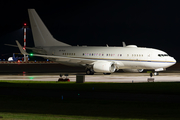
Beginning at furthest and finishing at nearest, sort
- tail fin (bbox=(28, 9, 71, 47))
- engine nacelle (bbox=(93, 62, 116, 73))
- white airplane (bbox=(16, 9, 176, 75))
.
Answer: tail fin (bbox=(28, 9, 71, 47)) → engine nacelle (bbox=(93, 62, 116, 73)) → white airplane (bbox=(16, 9, 176, 75))

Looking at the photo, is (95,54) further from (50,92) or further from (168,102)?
(168,102)

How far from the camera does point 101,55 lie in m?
49.4

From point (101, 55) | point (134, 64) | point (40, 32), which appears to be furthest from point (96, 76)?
point (40, 32)

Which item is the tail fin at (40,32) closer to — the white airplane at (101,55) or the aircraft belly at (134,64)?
the white airplane at (101,55)

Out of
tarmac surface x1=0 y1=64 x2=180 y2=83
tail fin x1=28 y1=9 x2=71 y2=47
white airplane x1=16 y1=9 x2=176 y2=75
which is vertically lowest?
tarmac surface x1=0 y1=64 x2=180 y2=83

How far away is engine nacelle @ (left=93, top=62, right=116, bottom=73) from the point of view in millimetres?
46531

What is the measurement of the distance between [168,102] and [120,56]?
28943 millimetres

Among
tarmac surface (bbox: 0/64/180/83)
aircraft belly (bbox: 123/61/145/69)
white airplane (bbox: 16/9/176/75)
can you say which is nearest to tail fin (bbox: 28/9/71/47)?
white airplane (bbox: 16/9/176/75)

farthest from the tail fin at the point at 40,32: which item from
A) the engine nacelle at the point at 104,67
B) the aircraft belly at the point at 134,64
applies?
the aircraft belly at the point at 134,64

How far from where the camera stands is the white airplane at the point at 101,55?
151 ft

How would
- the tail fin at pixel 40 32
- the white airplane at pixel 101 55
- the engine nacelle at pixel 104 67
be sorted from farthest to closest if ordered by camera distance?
the tail fin at pixel 40 32
the engine nacelle at pixel 104 67
the white airplane at pixel 101 55

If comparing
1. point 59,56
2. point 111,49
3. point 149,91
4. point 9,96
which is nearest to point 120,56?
point 111,49

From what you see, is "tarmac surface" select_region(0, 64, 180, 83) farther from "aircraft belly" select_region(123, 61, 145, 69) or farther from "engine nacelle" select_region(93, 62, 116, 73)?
"aircraft belly" select_region(123, 61, 145, 69)

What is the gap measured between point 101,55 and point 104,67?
316cm
